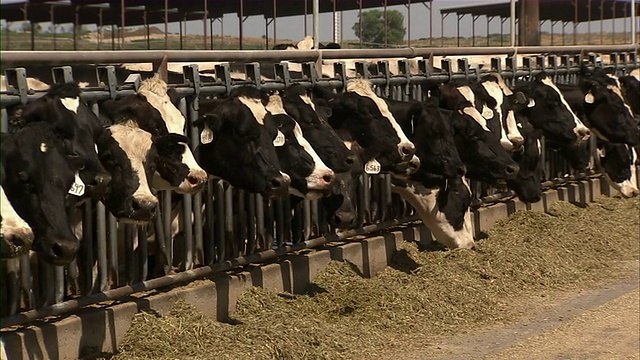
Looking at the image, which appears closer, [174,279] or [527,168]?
[174,279]

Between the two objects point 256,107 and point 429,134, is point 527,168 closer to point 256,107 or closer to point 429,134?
point 429,134

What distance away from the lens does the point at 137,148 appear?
6281 millimetres

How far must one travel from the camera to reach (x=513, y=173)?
998cm

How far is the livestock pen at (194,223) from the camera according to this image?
620cm

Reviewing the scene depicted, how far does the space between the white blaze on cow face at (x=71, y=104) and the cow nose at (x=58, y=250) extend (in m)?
Result: 0.86

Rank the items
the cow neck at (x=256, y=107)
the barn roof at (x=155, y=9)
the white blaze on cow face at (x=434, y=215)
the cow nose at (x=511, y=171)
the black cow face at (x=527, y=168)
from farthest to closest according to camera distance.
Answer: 1. the barn roof at (x=155, y=9)
2. the black cow face at (x=527, y=168)
3. the white blaze on cow face at (x=434, y=215)
4. the cow nose at (x=511, y=171)
5. the cow neck at (x=256, y=107)

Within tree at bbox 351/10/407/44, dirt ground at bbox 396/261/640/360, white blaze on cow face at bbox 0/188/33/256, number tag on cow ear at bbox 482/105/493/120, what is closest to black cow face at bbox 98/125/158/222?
white blaze on cow face at bbox 0/188/33/256

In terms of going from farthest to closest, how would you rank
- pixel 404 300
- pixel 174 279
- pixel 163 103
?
1. pixel 404 300
2. pixel 174 279
3. pixel 163 103

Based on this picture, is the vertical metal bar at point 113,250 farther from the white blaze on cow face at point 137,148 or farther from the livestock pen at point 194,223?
the white blaze on cow face at point 137,148

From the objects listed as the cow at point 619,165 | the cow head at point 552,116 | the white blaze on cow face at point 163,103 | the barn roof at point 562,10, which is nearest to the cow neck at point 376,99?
the white blaze on cow face at point 163,103

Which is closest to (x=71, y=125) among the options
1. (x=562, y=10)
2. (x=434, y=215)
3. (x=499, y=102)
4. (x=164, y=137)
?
(x=164, y=137)

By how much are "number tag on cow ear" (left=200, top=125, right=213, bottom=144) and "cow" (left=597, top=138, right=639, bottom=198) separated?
28.1 ft

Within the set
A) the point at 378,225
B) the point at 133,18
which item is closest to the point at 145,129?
the point at 378,225

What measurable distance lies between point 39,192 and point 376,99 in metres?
4.26
